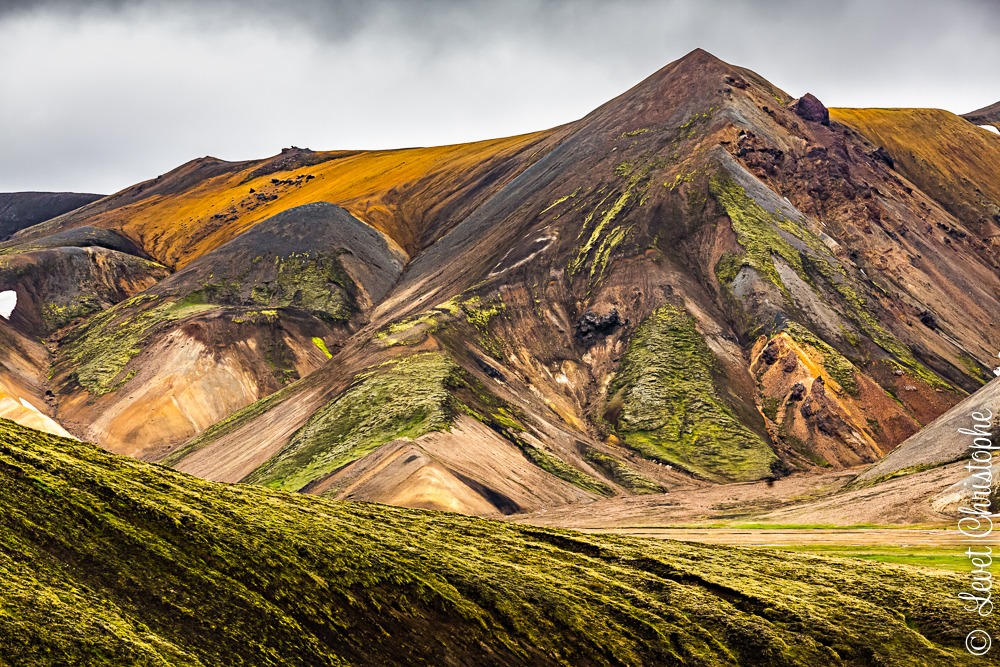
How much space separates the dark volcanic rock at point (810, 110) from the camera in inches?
5556

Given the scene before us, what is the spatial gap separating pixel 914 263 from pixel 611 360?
4535 cm

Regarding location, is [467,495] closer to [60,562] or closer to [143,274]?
[60,562]

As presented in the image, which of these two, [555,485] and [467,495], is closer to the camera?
[467,495]

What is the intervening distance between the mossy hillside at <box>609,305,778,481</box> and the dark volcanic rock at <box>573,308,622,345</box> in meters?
3.10

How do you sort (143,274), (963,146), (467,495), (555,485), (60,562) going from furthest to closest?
(963,146)
(143,274)
(555,485)
(467,495)
(60,562)

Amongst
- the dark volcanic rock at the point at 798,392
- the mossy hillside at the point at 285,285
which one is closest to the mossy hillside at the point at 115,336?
the mossy hillside at the point at 285,285

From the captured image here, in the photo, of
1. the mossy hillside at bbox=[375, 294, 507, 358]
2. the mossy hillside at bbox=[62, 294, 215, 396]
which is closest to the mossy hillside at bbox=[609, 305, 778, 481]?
the mossy hillside at bbox=[375, 294, 507, 358]

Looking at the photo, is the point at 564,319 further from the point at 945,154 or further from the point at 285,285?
the point at 945,154

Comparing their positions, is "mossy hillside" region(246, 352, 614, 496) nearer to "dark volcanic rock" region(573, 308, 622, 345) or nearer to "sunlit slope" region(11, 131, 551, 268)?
"dark volcanic rock" region(573, 308, 622, 345)

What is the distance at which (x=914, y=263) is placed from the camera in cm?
12138

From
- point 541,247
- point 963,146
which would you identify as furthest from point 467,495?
point 963,146

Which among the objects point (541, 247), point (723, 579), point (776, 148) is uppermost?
point (776, 148)

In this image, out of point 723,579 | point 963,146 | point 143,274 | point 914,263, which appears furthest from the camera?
point 963,146

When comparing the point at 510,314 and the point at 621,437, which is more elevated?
the point at 510,314
